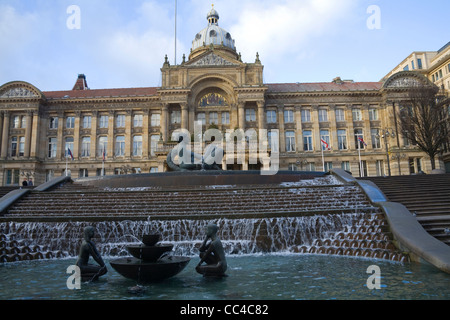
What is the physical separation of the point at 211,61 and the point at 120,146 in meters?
19.1

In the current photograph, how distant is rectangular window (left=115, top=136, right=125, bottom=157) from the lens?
166ft

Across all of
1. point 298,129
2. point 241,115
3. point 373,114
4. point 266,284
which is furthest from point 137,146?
point 266,284

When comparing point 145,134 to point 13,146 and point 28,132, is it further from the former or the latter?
point 13,146

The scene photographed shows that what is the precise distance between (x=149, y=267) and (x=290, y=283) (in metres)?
2.88

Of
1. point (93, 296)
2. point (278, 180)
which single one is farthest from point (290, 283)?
point (278, 180)

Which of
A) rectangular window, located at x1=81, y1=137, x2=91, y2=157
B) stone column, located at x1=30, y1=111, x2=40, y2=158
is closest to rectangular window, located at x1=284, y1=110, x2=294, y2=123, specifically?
rectangular window, located at x1=81, y1=137, x2=91, y2=157

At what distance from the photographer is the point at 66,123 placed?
5184 cm

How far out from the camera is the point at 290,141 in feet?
166

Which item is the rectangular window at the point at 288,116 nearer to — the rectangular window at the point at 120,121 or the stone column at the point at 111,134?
the rectangular window at the point at 120,121

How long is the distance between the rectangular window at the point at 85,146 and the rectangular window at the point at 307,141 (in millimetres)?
33397

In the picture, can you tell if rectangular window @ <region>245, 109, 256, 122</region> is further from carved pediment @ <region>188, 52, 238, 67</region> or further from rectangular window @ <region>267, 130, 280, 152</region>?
carved pediment @ <region>188, 52, 238, 67</region>

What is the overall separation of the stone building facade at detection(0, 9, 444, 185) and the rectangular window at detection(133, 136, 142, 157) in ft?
0.51

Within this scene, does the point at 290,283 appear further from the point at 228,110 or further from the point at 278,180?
the point at 228,110

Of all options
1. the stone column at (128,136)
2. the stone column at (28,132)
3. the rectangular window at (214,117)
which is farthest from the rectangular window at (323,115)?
the stone column at (28,132)
